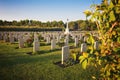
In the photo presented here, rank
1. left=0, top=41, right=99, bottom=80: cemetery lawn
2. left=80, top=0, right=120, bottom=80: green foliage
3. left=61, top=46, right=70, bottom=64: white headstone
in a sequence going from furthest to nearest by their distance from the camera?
left=61, top=46, right=70, bottom=64: white headstone
left=0, top=41, right=99, bottom=80: cemetery lawn
left=80, top=0, right=120, bottom=80: green foliage

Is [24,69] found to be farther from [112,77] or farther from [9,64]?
[112,77]

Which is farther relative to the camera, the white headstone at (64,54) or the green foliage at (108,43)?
the white headstone at (64,54)

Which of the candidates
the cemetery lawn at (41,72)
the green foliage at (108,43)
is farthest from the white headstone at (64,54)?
the green foliage at (108,43)

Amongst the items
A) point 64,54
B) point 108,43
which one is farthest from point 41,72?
point 108,43

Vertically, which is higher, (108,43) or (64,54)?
(108,43)

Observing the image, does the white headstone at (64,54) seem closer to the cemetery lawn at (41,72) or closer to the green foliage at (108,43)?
the cemetery lawn at (41,72)

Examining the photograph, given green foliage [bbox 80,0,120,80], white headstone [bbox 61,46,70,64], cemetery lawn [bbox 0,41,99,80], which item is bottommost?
cemetery lawn [bbox 0,41,99,80]

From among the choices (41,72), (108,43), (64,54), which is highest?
(108,43)

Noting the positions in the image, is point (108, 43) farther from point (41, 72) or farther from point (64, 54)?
point (64, 54)

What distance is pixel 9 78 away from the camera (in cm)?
680

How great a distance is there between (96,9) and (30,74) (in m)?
5.56

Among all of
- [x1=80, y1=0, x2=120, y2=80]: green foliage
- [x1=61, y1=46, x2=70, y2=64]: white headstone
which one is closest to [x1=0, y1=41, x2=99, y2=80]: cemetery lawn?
[x1=61, y1=46, x2=70, y2=64]: white headstone

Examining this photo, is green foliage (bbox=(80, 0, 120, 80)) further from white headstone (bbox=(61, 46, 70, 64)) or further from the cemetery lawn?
white headstone (bbox=(61, 46, 70, 64))

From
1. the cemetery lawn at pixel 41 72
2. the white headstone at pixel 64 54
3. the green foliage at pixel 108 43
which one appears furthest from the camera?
the white headstone at pixel 64 54
